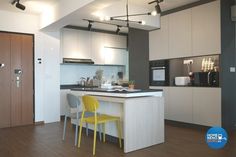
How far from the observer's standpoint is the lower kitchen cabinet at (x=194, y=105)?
14.8 feet

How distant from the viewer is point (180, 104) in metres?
5.13

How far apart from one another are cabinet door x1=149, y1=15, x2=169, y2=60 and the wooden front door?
3.02 meters

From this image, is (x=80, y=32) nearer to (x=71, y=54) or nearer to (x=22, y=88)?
(x=71, y=54)

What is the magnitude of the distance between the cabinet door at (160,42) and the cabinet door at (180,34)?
0.12 meters

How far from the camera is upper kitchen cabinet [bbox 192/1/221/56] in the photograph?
451cm

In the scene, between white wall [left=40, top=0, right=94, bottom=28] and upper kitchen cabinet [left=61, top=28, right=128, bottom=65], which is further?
upper kitchen cabinet [left=61, top=28, right=128, bottom=65]

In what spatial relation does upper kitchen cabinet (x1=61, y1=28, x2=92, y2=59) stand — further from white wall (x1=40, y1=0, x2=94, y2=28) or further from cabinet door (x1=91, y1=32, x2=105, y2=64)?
white wall (x1=40, y1=0, x2=94, y2=28)

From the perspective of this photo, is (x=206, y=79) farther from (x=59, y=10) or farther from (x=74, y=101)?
(x=59, y=10)

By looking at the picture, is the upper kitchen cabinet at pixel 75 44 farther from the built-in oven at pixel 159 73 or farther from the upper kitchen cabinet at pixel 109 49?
the built-in oven at pixel 159 73

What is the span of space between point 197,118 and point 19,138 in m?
3.58

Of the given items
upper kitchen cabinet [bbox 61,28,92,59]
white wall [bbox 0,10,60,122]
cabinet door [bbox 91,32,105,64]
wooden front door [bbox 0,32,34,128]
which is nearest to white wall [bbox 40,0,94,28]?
white wall [bbox 0,10,60,122]

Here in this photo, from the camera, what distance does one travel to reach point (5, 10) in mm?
5145

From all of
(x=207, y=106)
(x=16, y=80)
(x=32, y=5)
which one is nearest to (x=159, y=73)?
(x=207, y=106)

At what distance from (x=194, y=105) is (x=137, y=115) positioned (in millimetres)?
1915
